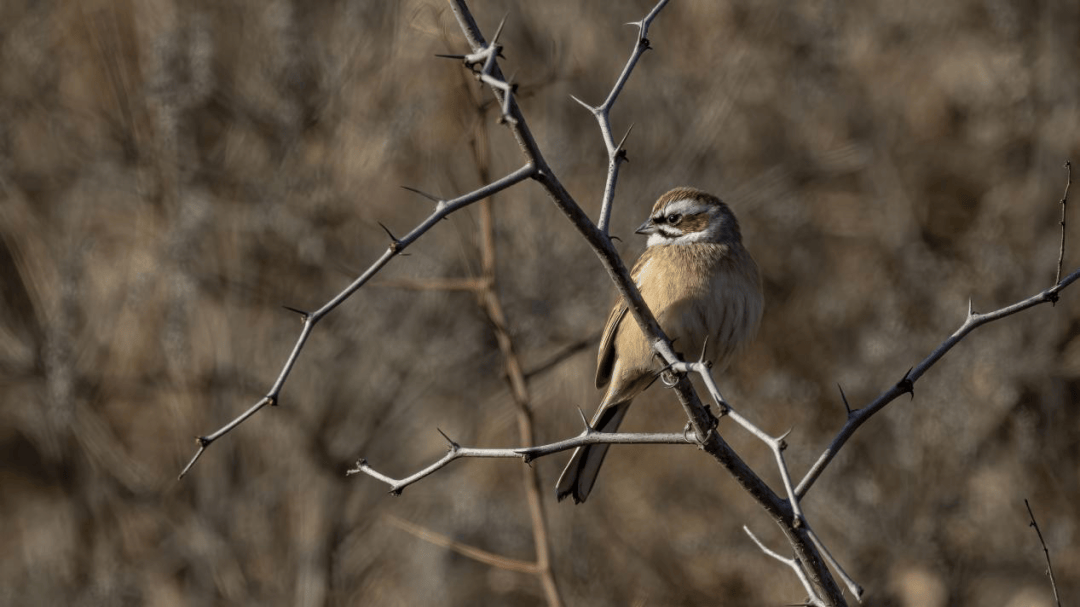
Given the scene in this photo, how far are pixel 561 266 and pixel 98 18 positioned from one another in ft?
13.9

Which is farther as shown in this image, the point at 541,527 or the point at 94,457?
the point at 94,457

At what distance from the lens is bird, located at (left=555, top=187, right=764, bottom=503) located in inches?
179

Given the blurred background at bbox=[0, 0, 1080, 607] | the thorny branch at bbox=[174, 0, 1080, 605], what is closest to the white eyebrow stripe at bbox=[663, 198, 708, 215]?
the thorny branch at bbox=[174, 0, 1080, 605]

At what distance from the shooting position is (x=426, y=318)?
8.87 m

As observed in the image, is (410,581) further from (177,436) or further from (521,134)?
(521,134)

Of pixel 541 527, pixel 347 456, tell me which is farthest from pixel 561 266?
pixel 541 527

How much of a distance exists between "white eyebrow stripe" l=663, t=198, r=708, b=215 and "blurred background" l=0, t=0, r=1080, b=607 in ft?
9.47

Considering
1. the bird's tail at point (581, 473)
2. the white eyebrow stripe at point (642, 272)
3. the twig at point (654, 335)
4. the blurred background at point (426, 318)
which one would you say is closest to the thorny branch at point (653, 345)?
the twig at point (654, 335)

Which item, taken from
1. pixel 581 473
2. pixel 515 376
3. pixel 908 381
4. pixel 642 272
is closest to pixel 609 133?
pixel 908 381

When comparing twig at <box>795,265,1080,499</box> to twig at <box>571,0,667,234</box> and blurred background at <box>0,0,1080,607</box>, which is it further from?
blurred background at <box>0,0,1080,607</box>

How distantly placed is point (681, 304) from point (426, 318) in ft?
14.9

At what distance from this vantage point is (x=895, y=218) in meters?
9.69

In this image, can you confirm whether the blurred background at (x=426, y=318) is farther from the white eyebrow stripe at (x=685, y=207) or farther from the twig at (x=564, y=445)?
the twig at (x=564, y=445)

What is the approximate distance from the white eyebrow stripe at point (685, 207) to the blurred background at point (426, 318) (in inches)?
114
